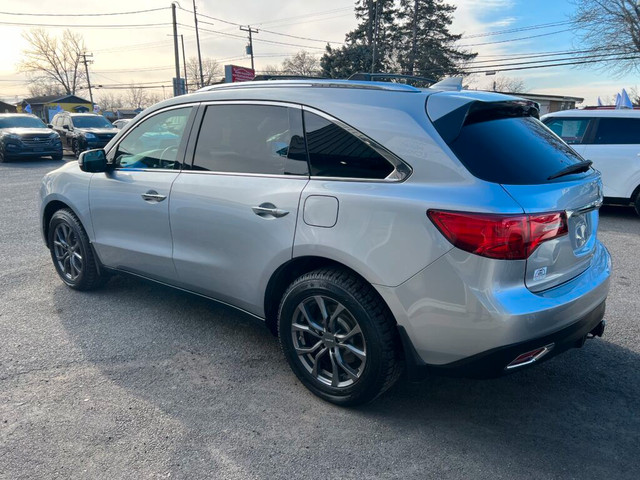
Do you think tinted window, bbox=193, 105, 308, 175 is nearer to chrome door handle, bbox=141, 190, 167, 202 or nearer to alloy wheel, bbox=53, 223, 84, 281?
chrome door handle, bbox=141, 190, 167, 202

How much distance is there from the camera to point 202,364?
3.20 meters

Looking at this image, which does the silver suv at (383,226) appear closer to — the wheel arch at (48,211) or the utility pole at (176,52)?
the wheel arch at (48,211)

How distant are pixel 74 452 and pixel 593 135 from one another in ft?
28.7

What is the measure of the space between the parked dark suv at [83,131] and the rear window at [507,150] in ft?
56.6

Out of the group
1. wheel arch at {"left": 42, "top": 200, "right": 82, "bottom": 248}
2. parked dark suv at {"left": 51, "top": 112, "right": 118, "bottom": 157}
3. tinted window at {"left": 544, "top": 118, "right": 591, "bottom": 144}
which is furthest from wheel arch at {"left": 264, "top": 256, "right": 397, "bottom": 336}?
parked dark suv at {"left": 51, "top": 112, "right": 118, "bottom": 157}

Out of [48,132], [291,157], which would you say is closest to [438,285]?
[291,157]

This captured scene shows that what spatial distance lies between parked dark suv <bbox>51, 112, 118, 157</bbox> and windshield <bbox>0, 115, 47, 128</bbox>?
956 millimetres

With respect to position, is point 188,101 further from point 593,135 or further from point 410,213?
A: point 593,135

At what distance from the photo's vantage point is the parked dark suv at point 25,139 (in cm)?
1655

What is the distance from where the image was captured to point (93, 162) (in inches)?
147

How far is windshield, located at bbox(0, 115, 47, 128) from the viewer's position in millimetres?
17562

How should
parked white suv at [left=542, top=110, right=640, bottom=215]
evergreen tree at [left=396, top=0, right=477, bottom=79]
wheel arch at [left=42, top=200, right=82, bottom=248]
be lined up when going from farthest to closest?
evergreen tree at [left=396, top=0, right=477, bottom=79] → parked white suv at [left=542, top=110, right=640, bottom=215] → wheel arch at [left=42, top=200, right=82, bottom=248]

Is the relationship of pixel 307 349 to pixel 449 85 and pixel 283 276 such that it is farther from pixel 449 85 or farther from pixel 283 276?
pixel 449 85

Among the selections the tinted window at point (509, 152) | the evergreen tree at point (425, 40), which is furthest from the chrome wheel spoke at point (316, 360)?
the evergreen tree at point (425, 40)
